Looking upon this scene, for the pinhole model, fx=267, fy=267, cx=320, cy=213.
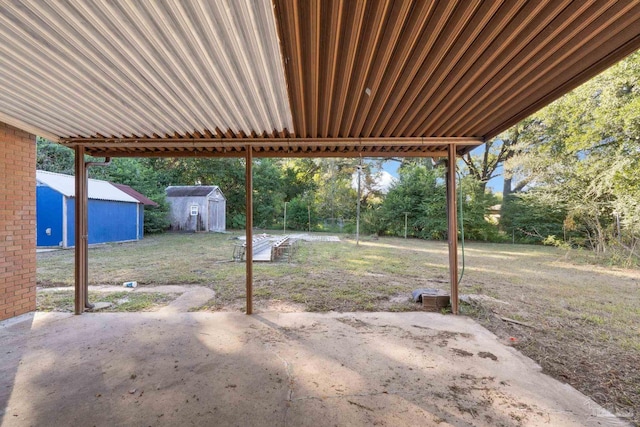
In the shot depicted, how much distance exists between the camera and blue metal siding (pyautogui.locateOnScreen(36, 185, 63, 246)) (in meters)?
9.09


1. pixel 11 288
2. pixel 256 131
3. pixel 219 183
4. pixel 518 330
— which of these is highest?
pixel 219 183

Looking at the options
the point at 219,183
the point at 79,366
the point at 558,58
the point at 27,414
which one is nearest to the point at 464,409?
the point at 558,58

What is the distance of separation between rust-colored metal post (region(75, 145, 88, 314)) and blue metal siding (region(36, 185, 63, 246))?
7525 mm

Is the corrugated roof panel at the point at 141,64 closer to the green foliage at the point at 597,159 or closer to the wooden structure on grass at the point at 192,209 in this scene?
the green foliage at the point at 597,159

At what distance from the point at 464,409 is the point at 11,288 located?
5.15 m

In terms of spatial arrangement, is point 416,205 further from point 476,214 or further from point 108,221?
point 108,221

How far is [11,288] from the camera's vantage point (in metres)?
3.37

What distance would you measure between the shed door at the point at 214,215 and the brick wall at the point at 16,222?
42.7 ft

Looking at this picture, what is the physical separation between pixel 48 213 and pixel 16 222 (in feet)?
25.7

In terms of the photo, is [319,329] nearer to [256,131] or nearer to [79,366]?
[79,366]

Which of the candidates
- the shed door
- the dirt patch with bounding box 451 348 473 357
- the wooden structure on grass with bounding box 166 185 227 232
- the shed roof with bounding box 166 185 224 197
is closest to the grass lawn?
the dirt patch with bounding box 451 348 473 357

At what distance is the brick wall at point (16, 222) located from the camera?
10.8 ft

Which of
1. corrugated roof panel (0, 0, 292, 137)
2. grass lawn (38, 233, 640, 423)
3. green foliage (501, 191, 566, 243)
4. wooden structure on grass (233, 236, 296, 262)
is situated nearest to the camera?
corrugated roof panel (0, 0, 292, 137)

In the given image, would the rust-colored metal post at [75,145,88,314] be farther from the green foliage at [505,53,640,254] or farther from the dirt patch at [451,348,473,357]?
the green foliage at [505,53,640,254]
